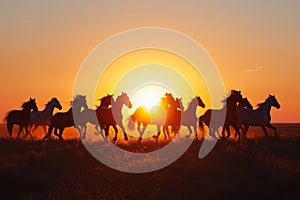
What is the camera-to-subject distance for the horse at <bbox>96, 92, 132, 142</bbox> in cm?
2669

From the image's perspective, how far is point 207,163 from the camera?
17703 mm

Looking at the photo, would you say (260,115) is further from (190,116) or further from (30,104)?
(30,104)

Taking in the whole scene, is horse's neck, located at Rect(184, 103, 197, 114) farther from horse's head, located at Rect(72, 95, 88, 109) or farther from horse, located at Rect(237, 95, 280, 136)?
horse's head, located at Rect(72, 95, 88, 109)

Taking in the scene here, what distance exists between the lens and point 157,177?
15.9 metres

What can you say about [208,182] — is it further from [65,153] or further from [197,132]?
[197,132]

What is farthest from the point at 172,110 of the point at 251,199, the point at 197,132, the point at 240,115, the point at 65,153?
the point at 251,199

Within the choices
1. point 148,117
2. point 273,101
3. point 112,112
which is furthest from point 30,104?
point 273,101

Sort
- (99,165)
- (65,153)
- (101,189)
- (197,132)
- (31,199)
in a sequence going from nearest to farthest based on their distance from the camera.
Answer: (31,199)
(101,189)
(99,165)
(65,153)
(197,132)

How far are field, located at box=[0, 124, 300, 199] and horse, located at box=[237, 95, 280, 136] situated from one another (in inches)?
310

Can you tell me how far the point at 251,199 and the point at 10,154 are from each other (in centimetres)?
1012

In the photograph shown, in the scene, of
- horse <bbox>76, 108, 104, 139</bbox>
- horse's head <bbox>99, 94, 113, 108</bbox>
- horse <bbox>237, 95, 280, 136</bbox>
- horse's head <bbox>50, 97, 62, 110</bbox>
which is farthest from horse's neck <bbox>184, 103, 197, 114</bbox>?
horse's head <bbox>50, 97, 62, 110</bbox>

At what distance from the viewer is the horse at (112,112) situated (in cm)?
2669

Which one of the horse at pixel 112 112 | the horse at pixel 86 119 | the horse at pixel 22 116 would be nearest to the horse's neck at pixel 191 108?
the horse at pixel 112 112

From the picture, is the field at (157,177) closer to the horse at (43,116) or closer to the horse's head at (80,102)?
the horse's head at (80,102)
